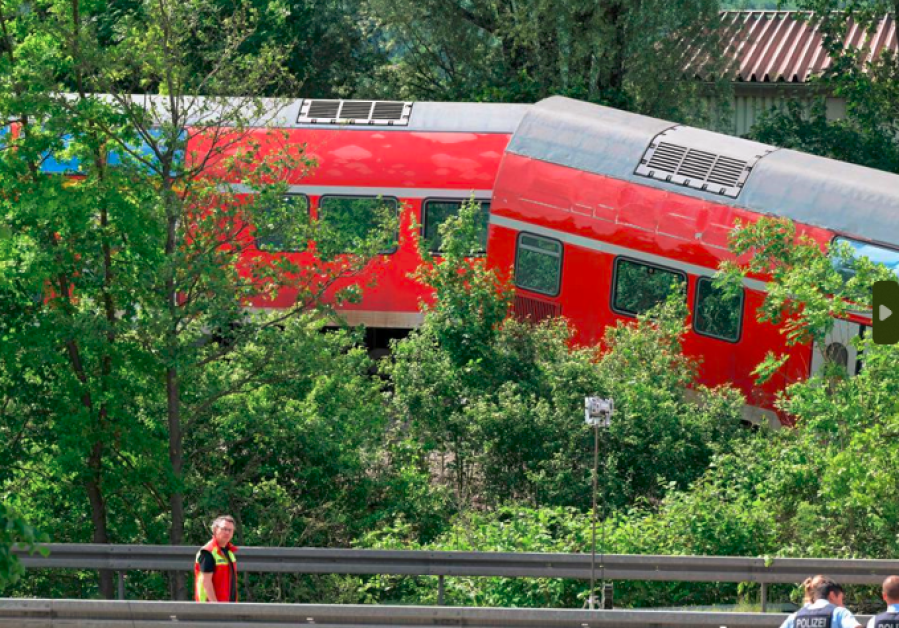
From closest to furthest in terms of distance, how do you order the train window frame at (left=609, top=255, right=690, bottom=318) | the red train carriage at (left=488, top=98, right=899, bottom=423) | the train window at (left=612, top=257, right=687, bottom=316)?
the red train carriage at (left=488, top=98, right=899, bottom=423) < the train window frame at (left=609, top=255, right=690, bottom=318) < the train window at (left=612, top=257, right=687, bottom=316)

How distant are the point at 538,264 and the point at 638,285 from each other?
157 cm

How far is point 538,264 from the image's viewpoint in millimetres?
20656

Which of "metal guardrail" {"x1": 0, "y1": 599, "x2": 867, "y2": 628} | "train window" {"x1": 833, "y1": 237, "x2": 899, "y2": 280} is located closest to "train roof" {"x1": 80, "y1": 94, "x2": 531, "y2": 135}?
"train window" {"x1": 833, "y1": 237, "x2": 899, "y2": 280}

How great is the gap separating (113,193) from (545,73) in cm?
1449

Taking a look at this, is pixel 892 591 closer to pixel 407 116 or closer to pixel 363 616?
pixel 363 616

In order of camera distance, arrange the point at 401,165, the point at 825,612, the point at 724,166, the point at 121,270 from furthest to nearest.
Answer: the point at 401,165, the point at 724,166, the point at 121,270, the point at 825,612

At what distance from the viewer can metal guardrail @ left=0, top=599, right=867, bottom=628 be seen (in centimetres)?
1147

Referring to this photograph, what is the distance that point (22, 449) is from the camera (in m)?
15.2

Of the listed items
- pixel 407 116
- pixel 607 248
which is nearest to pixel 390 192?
pixel 407 116

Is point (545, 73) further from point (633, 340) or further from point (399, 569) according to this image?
Result: point (399, 569)

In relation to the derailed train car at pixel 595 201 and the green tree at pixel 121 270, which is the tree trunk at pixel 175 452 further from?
the derailed train car at pixel 595 201

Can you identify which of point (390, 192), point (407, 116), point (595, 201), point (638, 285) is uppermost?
point (407, 116)

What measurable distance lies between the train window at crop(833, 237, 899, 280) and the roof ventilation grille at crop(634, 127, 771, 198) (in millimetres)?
1866

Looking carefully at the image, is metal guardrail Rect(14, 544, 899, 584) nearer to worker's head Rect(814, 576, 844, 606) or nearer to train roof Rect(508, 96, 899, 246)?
worker's head Rect(814, 576, 844, 606)
